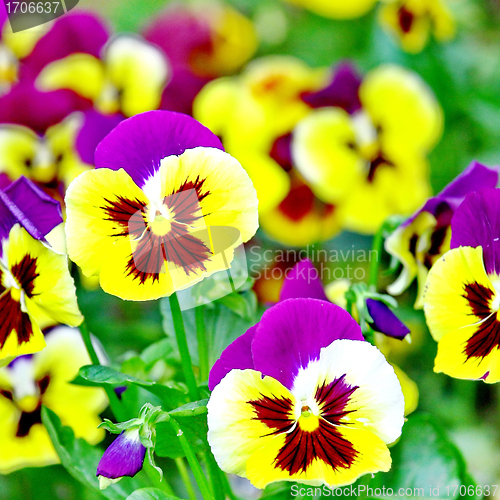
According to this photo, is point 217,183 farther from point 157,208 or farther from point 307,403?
point 307,403

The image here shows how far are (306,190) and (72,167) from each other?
44 cm

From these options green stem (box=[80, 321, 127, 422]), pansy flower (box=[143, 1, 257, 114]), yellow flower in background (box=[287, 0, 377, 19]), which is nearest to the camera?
green stem (box=[80, 321, 127, 422])

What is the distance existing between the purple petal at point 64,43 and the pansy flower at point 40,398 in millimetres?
564

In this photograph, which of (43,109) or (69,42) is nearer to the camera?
(43,109)

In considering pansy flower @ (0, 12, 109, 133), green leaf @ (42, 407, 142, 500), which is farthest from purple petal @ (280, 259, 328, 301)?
pansy flower @ (0, 12, 109, 133)

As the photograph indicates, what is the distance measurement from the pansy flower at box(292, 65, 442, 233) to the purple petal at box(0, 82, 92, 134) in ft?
1.16

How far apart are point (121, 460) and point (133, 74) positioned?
720mm

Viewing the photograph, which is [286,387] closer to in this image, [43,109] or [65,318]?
[65,318]

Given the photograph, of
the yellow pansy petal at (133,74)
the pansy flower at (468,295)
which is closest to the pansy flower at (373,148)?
the yellow pansy petal at (133,74)

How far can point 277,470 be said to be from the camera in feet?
1.24

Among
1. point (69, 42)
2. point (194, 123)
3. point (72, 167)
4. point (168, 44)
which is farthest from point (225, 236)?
point (168, 44)

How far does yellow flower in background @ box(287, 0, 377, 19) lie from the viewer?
4.63 feet

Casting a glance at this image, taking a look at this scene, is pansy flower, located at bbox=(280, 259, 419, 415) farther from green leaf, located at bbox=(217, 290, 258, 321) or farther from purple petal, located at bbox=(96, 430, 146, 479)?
purple petal, located at bbox=(96, 430, 146, 479)

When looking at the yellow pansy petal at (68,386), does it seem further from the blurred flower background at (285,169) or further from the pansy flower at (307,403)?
the pansy flower at (307,403)
